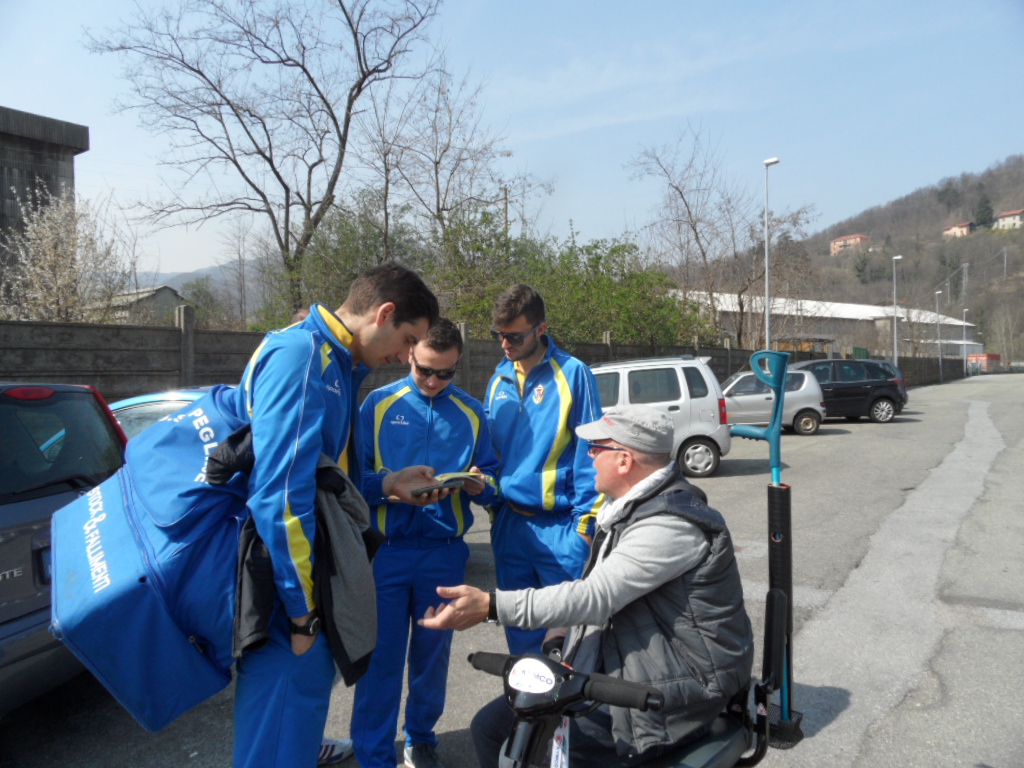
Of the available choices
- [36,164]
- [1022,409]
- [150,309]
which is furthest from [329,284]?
[1022,409]

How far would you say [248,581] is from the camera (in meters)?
1.96

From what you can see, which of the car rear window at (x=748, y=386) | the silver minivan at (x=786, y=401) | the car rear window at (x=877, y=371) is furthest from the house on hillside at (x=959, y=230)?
the car rear window at (x=748, y=386)

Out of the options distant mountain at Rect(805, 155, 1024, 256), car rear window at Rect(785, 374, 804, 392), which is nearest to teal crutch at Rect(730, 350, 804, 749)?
car rear window at Rect(785, 374, 804, 392)

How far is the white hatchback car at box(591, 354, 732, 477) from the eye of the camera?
1213cm

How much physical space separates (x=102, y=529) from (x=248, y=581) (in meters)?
0.47

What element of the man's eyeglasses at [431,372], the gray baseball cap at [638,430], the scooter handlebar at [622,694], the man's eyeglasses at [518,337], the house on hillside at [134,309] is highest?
the house on hillside at [134,309]

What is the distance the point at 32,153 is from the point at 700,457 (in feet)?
59.8

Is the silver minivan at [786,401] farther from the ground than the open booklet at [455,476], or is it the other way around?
the open booklet at [455,476]

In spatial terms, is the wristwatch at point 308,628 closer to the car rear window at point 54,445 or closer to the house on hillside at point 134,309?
the car rear window at point 54,445

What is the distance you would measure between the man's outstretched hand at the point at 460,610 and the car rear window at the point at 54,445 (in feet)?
7.78

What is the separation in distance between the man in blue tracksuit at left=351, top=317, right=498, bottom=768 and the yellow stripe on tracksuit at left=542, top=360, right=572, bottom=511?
0.84ft

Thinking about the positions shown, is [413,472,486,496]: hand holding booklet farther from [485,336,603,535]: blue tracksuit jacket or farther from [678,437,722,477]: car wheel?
[678,437,722,477]: car wheel

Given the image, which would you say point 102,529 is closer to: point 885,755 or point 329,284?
point 885,755

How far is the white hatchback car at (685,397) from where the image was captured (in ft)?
39.8
